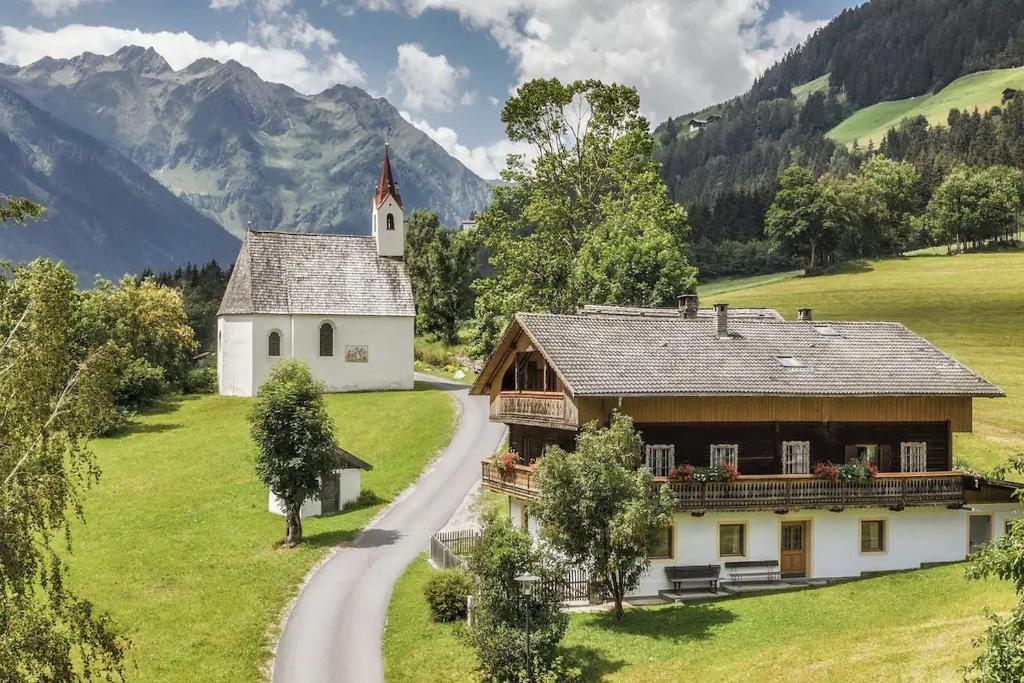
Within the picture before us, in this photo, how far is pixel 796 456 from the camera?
3406cm

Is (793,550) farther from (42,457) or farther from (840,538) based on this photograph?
(42,457)

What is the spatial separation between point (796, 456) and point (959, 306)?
185ft

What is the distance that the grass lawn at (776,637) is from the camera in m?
22.4

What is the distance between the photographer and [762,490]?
31734 millimetres

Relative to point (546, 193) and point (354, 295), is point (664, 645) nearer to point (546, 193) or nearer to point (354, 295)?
point (546, 193)

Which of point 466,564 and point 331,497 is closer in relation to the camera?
point 466,564

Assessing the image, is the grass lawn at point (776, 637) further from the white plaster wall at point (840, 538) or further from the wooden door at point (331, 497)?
the wooden door at point (331, 497)

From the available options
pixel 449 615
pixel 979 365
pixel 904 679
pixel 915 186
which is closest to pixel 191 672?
pixel 449 615

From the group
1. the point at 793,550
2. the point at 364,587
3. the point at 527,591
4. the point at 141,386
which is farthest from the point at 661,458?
the point at 141,386

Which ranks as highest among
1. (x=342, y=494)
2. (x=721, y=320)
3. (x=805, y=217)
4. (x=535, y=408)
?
(x=805, y=217)

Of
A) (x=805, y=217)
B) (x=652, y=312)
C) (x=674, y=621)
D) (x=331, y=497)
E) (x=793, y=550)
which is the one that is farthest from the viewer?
(x=805, y=217)

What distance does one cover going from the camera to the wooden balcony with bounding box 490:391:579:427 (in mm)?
32375

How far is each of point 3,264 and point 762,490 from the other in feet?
81.1

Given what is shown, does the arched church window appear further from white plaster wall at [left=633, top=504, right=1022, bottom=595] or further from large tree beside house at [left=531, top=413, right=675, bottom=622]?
large tree beside house at [left=531, top=413, right=675, bottom=622]
